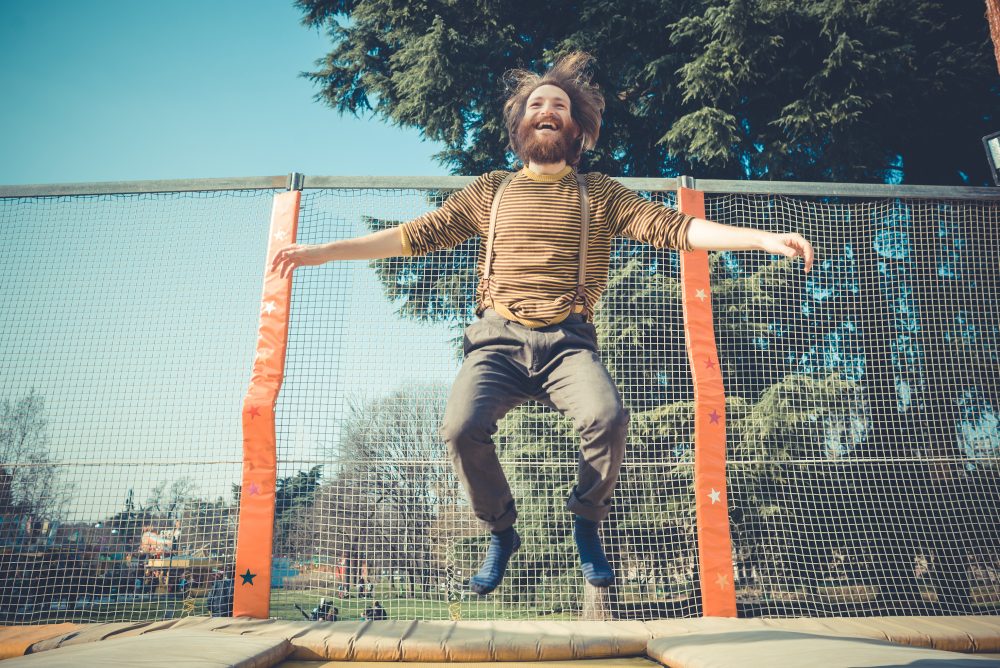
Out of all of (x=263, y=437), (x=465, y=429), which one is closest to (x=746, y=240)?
(x=465, y=429)

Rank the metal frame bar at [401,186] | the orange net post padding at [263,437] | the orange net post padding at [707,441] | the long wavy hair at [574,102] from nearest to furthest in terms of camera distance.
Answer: the long wavy hair at [574,102] → the orange net post padding at [263,437] → the orange net post padding at [707,441] → the metal frame bar at [401,186]

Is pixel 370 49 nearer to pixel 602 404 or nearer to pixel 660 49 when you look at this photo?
pixel 660 49

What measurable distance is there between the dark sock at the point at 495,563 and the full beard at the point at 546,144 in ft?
4.72

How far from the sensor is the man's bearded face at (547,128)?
246cm

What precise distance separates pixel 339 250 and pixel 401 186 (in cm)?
193

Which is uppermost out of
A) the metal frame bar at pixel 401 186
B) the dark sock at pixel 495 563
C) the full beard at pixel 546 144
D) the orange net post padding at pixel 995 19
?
the orange net post padding at pixel 995 19

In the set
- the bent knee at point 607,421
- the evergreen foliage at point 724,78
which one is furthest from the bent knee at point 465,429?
the evergreen foliage at point 724,78

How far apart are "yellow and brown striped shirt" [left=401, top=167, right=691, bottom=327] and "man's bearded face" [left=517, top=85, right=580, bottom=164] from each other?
78 millimetres

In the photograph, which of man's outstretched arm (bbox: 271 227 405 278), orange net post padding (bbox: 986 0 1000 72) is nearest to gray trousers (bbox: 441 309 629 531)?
man's outstretched arm (bbox: 271 227 405 278)

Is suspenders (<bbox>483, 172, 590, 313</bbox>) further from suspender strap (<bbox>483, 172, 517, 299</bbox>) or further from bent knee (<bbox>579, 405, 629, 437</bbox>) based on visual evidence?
bent knee (<bbox>579, 405, 629, 437</bbox>)

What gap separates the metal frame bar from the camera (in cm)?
411

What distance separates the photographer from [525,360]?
2195 mm

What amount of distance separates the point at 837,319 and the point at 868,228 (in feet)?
2.79

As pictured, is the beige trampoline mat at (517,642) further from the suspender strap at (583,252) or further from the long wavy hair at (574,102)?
the long wavy hair at (574,102)
